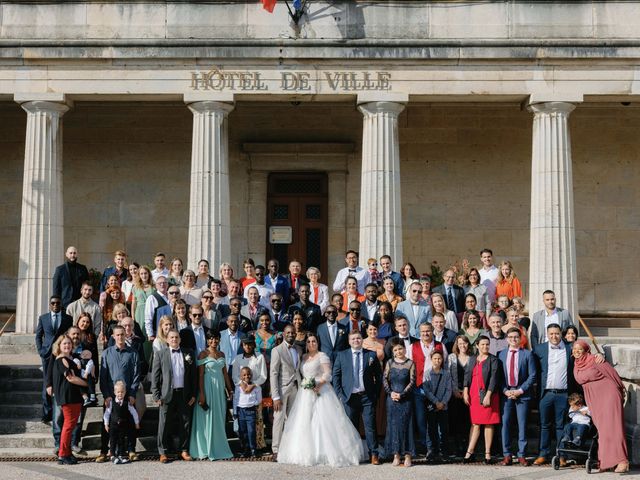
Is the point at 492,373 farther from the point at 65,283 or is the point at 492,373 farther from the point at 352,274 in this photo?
the point at 65,283

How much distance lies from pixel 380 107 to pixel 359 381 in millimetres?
7595

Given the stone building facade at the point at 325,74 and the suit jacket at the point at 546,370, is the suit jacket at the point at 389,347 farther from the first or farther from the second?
the stone building facade at the point at 325,74

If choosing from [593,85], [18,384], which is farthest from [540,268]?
[18,384]

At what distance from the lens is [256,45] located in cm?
1833

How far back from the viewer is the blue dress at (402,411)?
12305 millimetres

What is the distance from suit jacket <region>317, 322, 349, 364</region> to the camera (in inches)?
512

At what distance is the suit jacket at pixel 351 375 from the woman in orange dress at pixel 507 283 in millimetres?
3963

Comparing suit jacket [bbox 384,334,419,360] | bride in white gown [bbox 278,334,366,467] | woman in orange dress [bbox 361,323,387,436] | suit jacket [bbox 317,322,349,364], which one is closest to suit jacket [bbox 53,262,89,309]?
suit jacket [bbox 317,322,349,364]

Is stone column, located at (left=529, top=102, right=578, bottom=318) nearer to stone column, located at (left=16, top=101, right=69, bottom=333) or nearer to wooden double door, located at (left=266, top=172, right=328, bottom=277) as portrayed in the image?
wooden double door, located at (left=266, top=172, right=328, bottom=277)

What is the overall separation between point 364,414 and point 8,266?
508 inches

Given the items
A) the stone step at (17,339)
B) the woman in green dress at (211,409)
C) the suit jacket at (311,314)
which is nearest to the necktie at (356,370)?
the suit jacket at (311,314)

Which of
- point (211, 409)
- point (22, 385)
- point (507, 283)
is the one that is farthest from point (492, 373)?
point (22, 385)

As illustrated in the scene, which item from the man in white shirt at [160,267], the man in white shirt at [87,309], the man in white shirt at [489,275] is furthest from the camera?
the man in white shirt at [489,275]

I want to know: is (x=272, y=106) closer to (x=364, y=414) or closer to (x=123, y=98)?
(x=123, y=98)
